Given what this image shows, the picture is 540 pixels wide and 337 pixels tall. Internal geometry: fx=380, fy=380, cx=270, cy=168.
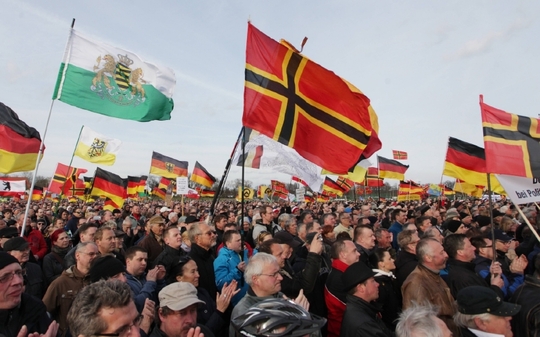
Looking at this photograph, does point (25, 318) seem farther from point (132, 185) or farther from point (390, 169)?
point (390, 169)

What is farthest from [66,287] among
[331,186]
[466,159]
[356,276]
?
[331,186]

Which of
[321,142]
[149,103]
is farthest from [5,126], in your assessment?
[321,142]

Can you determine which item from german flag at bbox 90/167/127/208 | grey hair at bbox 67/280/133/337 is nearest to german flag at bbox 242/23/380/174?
grey hair at bbox 67/280/133/337

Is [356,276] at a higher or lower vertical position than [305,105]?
lower

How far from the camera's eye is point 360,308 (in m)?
3.75

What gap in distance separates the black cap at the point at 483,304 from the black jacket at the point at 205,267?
3.33m

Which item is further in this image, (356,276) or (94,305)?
(356,276)

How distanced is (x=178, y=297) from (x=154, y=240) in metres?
5.19

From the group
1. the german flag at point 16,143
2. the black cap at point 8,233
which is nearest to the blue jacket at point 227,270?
the black cap at point 8,233

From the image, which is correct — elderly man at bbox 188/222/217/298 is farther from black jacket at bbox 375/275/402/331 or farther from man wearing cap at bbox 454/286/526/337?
man wearing cap at bbox 454/286/526/337

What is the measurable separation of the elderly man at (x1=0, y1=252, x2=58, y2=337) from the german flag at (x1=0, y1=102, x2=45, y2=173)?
5301 mm

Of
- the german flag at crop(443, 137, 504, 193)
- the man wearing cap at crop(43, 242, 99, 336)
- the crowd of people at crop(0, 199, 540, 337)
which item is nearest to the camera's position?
A: the crowd of people at crop(0, 199, 540, 337)

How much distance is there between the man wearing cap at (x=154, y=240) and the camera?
7891mm

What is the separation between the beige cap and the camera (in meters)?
3.25
